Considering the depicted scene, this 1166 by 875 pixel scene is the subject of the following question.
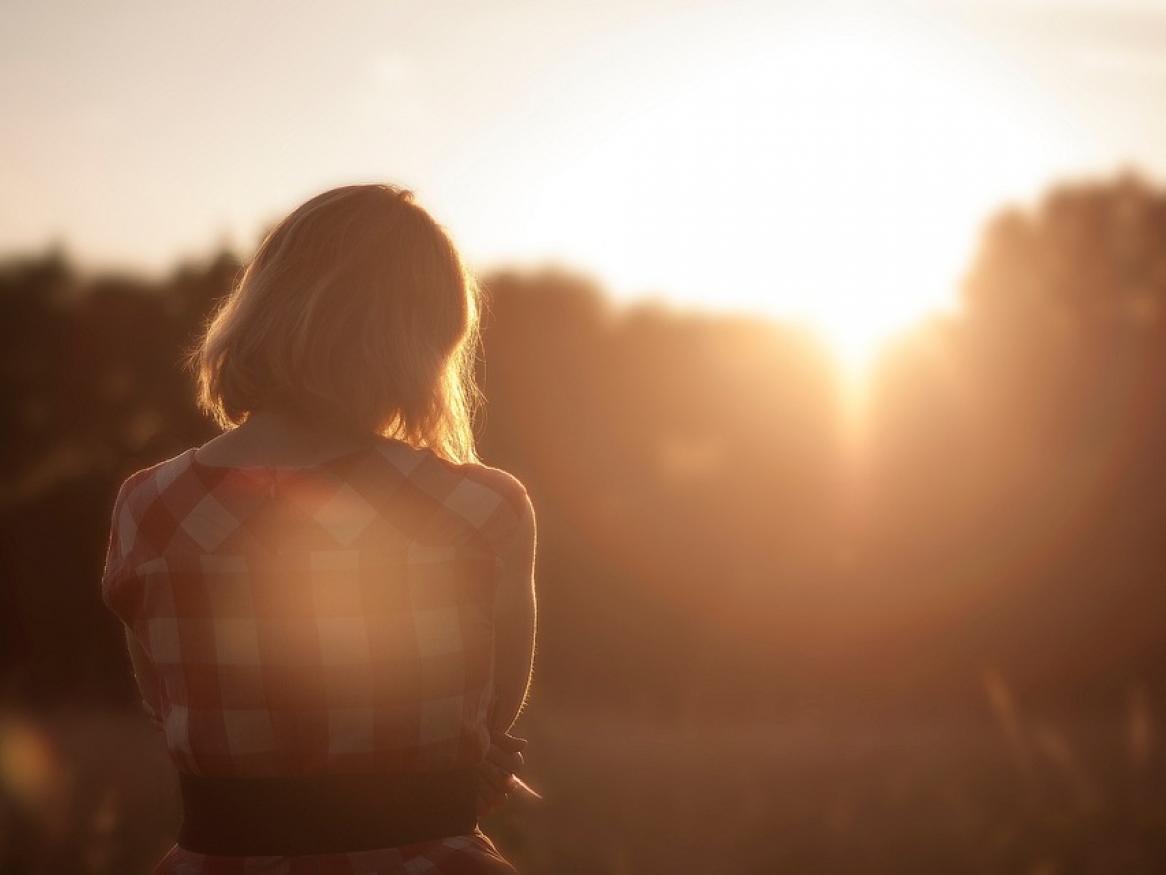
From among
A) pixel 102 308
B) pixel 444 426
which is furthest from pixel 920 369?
pixel 444 426

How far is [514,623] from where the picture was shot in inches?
75.7

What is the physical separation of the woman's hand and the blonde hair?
476mm

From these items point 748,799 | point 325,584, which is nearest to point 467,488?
point 325,584

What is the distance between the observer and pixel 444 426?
1939 millimetres

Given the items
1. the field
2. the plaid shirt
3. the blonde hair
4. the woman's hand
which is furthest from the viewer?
the field

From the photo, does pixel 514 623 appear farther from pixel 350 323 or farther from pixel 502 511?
pixel 350 323

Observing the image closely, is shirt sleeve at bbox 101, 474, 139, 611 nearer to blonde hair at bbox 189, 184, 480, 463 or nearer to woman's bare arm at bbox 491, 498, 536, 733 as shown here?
blonde hair at bbox 189, 184, 480, 463

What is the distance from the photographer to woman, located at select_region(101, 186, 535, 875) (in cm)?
168

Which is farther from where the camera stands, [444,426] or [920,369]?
[920,369]

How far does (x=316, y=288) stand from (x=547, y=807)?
662cm

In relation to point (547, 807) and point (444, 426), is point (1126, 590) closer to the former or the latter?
point (547, 807)

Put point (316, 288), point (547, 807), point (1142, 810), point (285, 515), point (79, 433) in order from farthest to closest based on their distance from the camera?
point (79, 433)
point (547, 807)
point (1142, 810)
point (316, 288)
point (285, 515)

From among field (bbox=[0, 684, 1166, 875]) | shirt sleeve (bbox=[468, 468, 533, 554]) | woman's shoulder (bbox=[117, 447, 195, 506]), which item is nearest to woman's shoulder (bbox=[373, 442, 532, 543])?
shirt sleeve (bbox=[468, 468, 533, 554])

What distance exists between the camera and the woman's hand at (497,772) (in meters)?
1.90
